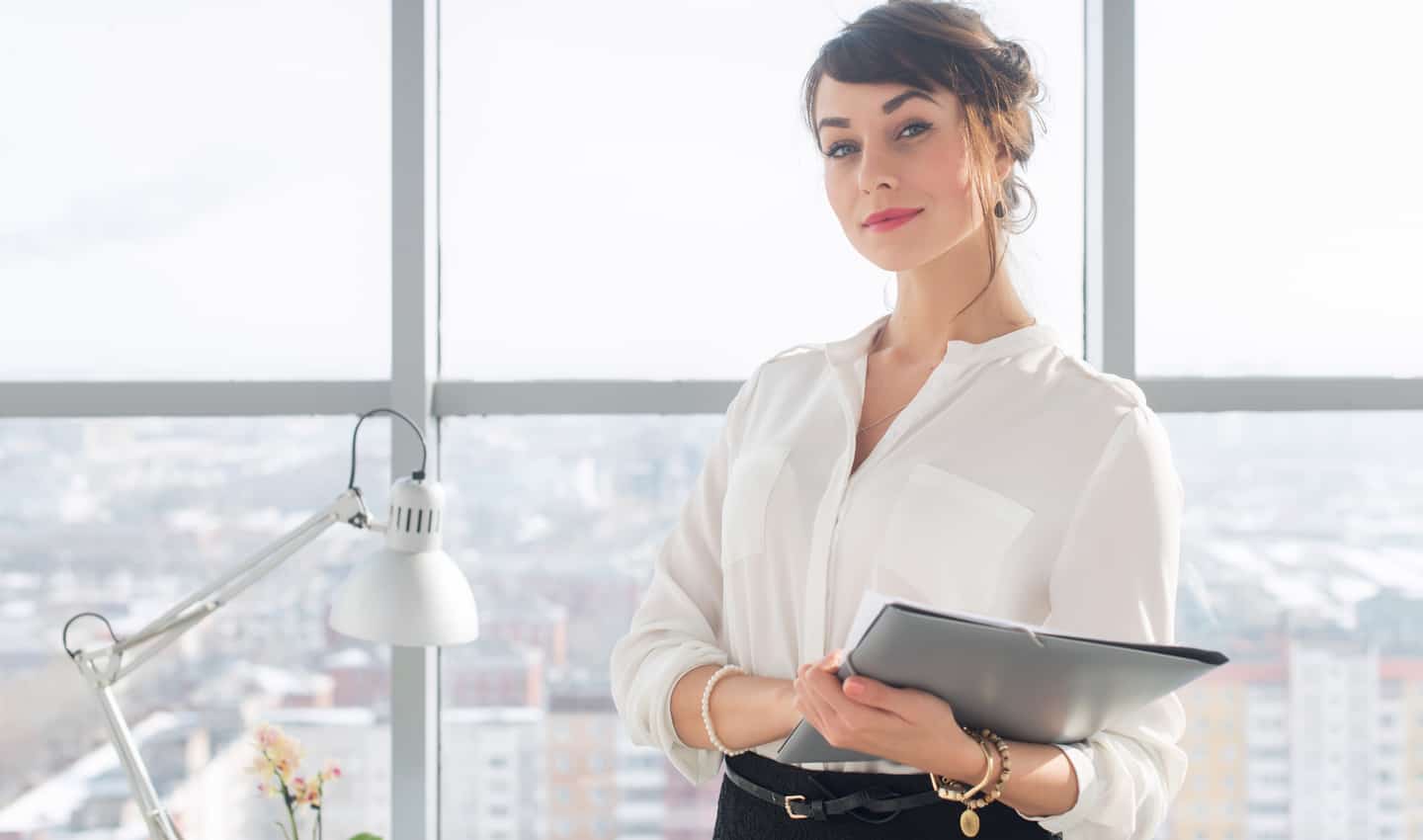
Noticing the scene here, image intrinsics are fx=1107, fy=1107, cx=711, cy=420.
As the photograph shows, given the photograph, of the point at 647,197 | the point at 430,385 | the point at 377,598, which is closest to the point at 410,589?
the point at 377,598

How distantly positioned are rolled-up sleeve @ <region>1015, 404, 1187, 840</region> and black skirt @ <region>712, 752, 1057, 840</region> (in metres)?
0.05

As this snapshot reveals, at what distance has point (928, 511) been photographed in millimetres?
1092

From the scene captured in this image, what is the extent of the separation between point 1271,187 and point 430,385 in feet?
4.80

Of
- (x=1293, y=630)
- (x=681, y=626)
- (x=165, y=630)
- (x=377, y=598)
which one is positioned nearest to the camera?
(x=681, y=626)

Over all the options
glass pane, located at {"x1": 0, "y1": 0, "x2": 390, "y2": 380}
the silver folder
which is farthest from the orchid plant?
the silver folder

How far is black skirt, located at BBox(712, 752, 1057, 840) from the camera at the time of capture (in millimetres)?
1079

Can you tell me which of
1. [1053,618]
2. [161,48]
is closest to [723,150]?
[161,48]

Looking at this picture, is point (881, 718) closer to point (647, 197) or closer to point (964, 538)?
point (964, 538)

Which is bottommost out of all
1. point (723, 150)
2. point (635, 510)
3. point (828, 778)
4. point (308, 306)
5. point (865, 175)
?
point (828, 778)

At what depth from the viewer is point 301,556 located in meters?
1.88

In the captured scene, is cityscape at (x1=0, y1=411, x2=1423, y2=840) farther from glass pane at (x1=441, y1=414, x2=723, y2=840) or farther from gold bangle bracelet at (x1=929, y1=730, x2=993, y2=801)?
gold bangle bracelet at (x1=929, y1=730, x2=993, y2=801)

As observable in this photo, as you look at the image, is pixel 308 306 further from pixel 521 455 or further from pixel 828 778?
pixel 828 778

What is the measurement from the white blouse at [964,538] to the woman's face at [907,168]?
Answer: 0.13m

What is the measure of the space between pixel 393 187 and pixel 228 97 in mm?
371
